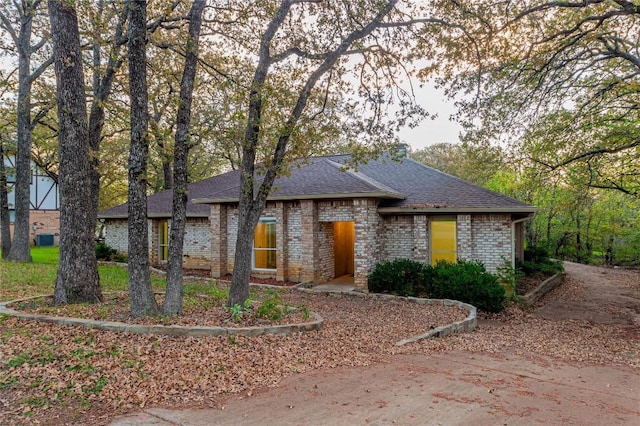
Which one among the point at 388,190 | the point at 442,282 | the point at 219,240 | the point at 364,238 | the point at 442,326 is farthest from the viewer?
the point at 219,240

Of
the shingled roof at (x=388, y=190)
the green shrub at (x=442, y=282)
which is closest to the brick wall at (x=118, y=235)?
the shingled roof at (x=388, y=190)

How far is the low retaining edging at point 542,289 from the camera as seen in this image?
11.2m

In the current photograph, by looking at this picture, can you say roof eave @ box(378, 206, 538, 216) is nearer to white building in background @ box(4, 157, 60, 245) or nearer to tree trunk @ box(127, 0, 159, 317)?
tree trunk @ box(127, 0, 159, 317)

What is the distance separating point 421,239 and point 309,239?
357 centimetres

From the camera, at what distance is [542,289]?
513 inches

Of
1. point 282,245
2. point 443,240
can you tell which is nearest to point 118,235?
point 282,245

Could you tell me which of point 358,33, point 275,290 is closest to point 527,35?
point 358,33

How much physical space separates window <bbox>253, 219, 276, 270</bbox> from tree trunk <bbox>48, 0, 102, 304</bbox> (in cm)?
692

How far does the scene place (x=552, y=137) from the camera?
36.4 feet

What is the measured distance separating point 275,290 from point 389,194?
4.55m

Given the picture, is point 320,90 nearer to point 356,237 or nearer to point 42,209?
point 356,237

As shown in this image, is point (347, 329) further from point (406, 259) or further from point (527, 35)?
point (527, 35)

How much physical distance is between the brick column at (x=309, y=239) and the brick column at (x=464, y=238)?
447 centimetres

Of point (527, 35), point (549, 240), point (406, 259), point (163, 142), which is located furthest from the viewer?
point (549, 240)
